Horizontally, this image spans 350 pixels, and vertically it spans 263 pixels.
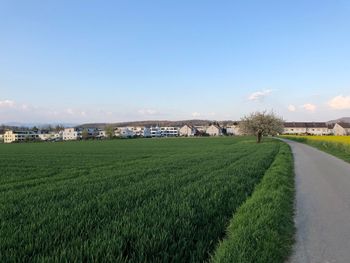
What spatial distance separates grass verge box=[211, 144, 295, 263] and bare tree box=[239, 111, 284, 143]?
204 ft

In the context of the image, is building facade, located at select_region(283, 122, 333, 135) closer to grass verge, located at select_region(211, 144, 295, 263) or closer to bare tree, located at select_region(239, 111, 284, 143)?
bare tree, located at select_region(239, 111, 284, 143)

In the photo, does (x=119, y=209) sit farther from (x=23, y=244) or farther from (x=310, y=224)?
(x=310, y=224)

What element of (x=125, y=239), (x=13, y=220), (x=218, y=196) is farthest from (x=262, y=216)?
(x=13, y=220)

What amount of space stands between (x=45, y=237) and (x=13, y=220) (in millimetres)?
1812

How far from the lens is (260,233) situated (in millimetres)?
5988

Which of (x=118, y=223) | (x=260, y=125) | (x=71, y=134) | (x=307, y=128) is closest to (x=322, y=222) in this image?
(x=118, y=223)

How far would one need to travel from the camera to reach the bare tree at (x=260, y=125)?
69750 millimetres

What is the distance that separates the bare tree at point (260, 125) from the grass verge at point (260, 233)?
62.2 metres

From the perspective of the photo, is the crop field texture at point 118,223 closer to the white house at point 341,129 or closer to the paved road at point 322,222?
the paved road at point 322,222

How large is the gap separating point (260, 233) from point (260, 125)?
66.1m

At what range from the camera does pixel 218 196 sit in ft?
30.9

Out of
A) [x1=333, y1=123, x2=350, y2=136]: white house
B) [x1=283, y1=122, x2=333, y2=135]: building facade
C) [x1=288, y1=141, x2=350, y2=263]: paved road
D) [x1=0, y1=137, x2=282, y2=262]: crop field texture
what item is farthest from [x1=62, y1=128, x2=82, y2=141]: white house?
[x1=288, y1=141, x2=350, y2=263]: paved road

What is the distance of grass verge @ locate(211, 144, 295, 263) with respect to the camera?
196 inches

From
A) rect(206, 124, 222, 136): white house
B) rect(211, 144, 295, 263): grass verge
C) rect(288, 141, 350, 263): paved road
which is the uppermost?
rect(206, 124, 222, 136): white house
